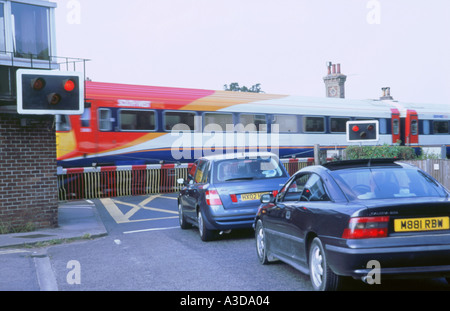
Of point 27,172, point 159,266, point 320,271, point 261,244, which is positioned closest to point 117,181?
point 27,172

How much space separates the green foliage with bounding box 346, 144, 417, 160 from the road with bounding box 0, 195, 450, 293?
791cm

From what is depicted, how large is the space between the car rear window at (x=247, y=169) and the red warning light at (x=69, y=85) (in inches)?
117

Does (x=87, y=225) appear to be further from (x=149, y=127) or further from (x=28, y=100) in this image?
(x=149, y=127)

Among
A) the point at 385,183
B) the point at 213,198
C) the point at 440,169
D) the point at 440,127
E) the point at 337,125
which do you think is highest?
the point at 337,125

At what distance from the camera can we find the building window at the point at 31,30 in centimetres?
1113

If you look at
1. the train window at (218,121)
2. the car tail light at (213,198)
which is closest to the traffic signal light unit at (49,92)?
the car tail light at (213,198)

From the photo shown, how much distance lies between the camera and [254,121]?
75.0 feet

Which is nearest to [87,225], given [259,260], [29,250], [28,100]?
[29,250]

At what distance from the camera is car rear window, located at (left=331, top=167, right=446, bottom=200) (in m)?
5.65

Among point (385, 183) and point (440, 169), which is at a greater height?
point (385, 183)

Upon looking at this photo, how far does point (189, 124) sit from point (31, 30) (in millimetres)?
10230

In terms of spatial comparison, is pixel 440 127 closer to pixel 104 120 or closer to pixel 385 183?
pixel 104 120

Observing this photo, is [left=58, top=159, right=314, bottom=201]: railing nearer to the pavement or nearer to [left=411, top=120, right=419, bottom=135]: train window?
the pavement

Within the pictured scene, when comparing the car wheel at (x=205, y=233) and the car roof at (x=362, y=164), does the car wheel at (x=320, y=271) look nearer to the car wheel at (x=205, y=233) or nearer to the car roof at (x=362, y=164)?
the car roof at (x=362, y=164)
